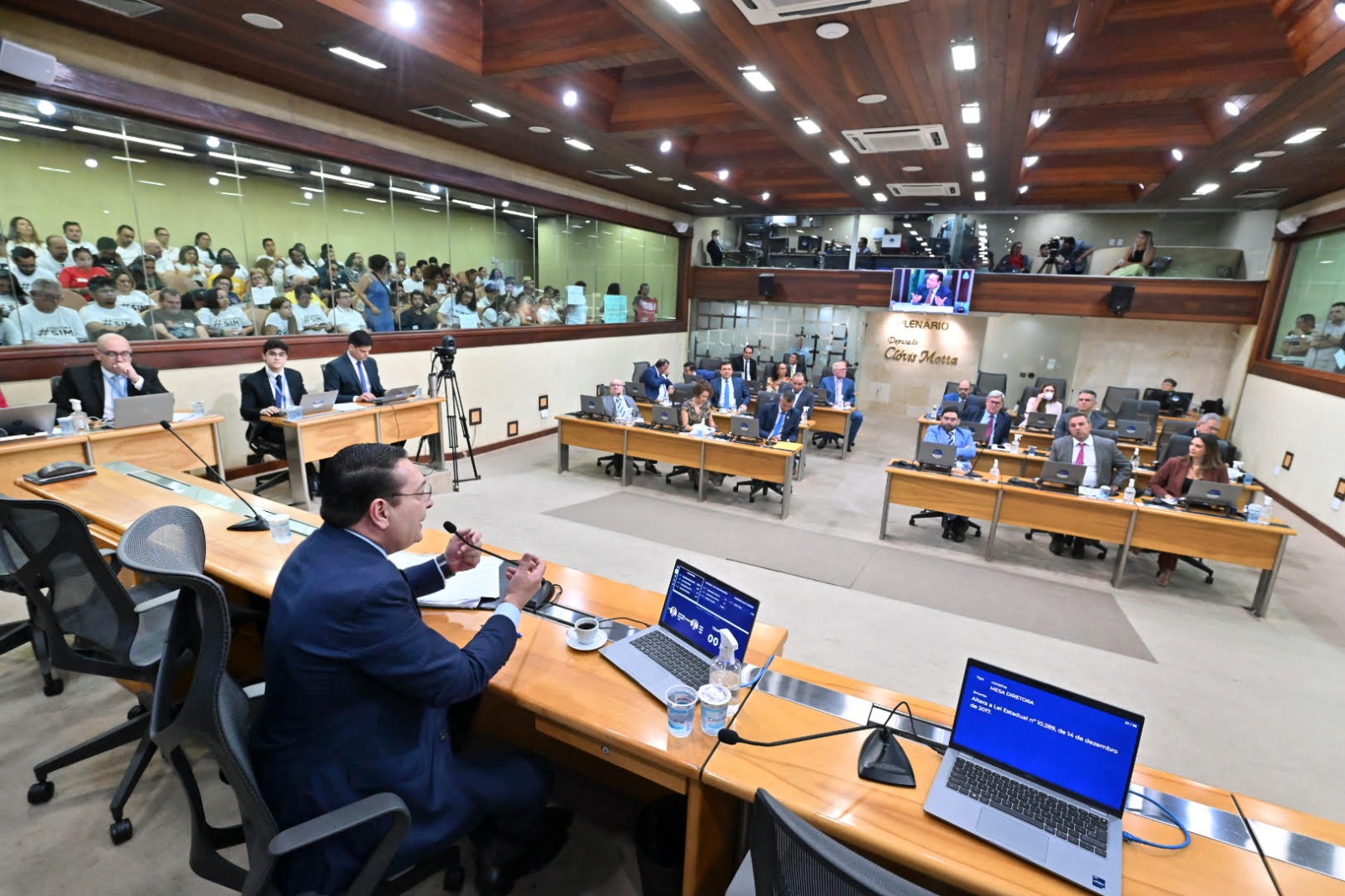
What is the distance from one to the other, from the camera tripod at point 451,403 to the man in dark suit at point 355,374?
552mm

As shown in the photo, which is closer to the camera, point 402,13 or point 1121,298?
point 402,13

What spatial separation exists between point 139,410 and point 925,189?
343 inches

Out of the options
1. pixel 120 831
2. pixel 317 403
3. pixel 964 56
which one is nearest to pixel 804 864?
pixel 120 831

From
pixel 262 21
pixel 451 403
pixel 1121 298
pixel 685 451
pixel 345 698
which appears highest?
pixel 262 21

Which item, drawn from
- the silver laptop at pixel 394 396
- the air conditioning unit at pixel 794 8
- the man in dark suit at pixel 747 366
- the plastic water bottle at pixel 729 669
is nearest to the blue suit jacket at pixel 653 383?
the man in dark suit at pixel 747 366

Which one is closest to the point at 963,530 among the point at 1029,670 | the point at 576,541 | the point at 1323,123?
the point at 1029,670

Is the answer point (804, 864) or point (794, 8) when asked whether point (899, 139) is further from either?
point (804, 864)

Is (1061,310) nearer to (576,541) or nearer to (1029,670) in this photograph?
(1029,670)

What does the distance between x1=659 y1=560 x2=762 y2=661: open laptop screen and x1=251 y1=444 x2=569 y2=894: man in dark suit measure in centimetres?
56

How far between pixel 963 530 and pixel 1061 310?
5631 millimetres

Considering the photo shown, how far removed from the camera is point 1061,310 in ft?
29.4

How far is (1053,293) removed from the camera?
29.5ft

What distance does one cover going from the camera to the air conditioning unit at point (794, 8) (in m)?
3.01

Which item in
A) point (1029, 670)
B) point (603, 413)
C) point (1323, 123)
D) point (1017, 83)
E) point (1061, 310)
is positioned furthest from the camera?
point (1061, 310)
